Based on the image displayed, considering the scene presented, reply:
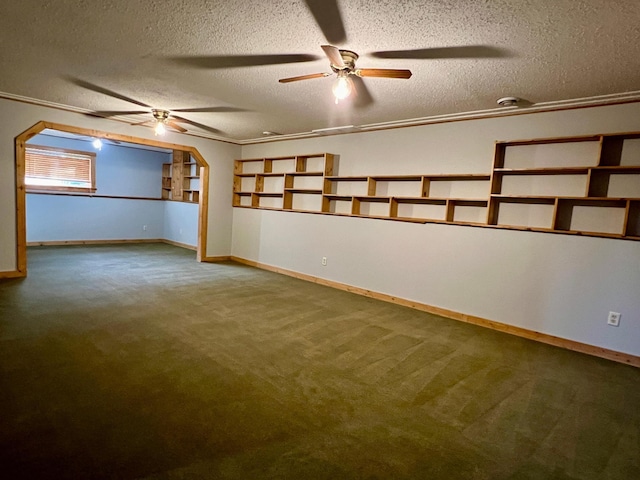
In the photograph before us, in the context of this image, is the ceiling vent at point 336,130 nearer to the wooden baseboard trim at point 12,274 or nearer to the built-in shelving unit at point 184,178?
the built-in shelving unit at point 184,178

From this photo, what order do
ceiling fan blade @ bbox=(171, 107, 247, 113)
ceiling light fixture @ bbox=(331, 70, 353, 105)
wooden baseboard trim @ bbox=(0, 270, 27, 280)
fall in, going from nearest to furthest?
1. ceiling light fixture @ bbox=(331, 70, 353, 105)
2. ceiling fan blade @ bbox=(171, 107, 247, 113)
3. wooden baseboard trim @ bbox=(0, 270, 27, 280)

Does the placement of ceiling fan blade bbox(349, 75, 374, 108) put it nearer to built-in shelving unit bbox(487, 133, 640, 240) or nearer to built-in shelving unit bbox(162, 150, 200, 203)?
built-in shelving unit bbox(487, 133, 640, 240)

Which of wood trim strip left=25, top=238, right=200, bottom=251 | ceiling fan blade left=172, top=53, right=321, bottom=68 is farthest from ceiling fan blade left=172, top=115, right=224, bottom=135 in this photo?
wood trim strip left=25, top=238, right=200, bottom=251

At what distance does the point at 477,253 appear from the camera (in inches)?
157

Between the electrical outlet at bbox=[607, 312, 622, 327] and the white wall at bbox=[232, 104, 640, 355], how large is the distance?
0.03 meters

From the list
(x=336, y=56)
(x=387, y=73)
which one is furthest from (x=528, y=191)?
(x=336, y=56)

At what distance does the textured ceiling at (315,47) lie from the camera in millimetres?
2086

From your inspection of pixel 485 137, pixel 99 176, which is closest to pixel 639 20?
pixel 485 137

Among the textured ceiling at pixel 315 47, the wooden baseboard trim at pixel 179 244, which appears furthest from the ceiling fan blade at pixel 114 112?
the wooden baseboard trim at pixel 179 244

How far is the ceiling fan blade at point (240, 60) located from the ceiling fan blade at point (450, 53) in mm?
595

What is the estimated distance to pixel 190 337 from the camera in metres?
3.06

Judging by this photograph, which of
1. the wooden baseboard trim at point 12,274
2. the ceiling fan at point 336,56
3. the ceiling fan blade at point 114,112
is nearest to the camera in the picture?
the ceiling fan at point 336,56

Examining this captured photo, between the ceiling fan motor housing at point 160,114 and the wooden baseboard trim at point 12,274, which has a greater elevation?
the ceiling fan motor housing at point 160,114

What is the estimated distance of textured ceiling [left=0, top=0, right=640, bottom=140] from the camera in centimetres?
209
